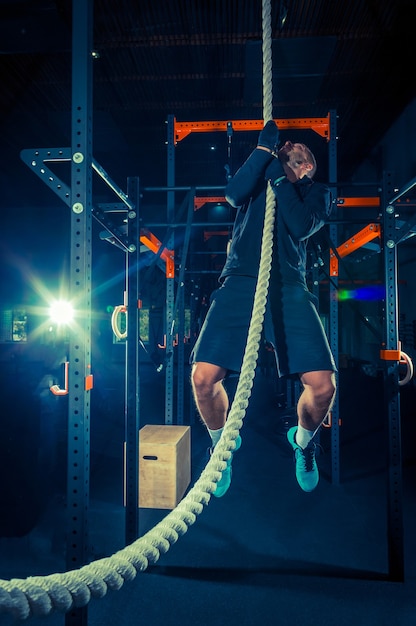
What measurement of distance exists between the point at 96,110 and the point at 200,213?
12.7ft

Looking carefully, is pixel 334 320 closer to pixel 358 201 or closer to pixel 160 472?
pixel 358 201

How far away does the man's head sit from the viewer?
2055mm

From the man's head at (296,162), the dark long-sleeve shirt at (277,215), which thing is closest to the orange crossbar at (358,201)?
the man's head at (296,162)

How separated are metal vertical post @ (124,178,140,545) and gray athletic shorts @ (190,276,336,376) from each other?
2.70 feet

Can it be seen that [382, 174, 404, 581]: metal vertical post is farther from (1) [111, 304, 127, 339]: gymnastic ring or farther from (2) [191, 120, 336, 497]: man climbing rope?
(1) [111, 304, 127, 339]: gymnastic ring

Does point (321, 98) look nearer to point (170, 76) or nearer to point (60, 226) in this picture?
point (170, 76)

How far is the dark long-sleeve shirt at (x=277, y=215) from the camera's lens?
1784 millimetres

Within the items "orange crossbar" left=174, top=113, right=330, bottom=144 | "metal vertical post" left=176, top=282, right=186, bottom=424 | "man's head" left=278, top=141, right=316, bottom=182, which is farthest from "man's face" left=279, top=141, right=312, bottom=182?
"metal vertical post" left=176, top=282, right=186, bottom=424

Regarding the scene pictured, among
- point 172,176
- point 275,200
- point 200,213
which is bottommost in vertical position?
point 275,200

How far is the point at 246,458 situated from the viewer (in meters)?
4.62

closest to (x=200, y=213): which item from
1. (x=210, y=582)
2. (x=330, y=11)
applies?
(x=330, y=11)

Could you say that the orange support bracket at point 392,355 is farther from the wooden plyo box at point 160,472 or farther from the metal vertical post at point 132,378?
the wooden plyo box at point 160,472

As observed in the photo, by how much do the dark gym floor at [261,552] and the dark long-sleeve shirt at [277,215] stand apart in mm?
1843

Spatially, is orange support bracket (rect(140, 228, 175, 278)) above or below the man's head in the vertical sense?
below
